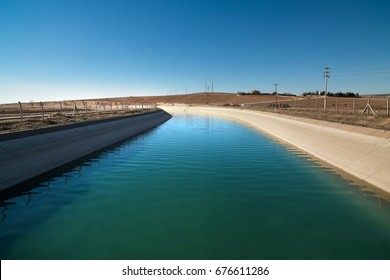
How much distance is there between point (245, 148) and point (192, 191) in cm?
1476

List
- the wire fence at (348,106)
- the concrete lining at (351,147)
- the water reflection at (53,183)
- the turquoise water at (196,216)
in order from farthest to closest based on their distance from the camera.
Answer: the wire fence at (348,106) → the concrete lining at (351,147) → the water reflection at (53,183) → the turquoise water at (196,216)

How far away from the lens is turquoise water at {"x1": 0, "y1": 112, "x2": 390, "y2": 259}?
27.7ft

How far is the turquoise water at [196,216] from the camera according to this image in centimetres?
845

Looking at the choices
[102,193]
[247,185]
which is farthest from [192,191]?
[102,193]

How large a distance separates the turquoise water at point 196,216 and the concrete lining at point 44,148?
140cm

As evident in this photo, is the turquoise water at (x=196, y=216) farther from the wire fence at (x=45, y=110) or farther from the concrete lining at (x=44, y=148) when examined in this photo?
the wire fence at (x=45, y=110)

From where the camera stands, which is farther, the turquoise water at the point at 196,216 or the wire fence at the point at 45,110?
the wire fence at the point at 45,110

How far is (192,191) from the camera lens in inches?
551

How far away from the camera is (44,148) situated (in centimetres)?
1964

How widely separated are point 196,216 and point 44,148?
1368cm

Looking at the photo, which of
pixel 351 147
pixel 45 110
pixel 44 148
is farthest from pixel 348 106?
pixel 45 110

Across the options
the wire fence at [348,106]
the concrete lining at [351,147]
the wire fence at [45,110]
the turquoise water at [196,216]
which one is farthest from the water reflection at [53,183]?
the wire fence at [348,106]
